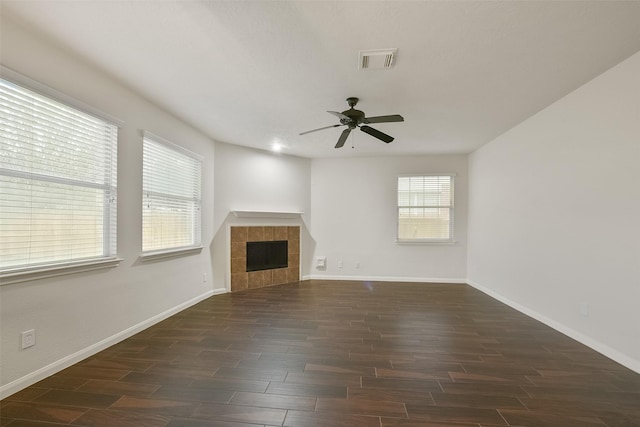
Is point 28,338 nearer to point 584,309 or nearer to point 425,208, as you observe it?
point 584,309

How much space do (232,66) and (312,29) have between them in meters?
0.86

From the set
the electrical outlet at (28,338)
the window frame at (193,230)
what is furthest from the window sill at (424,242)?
the electrical outlet at (28,338)

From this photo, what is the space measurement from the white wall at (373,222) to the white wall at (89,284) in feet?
9.76

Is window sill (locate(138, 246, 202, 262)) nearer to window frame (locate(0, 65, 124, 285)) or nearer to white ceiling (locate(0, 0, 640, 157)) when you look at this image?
window frame (locate(0, 65, 124, 285))

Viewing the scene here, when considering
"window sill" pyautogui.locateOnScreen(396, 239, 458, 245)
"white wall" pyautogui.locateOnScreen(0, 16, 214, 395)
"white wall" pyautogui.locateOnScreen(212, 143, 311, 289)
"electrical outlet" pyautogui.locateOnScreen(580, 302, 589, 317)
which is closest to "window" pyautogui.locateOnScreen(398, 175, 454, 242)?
"window sill" pyautogui.locateOnScreen(396, 239, 458, 245)

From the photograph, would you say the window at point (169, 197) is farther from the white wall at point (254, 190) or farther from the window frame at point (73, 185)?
the white wall at point (254, 190)

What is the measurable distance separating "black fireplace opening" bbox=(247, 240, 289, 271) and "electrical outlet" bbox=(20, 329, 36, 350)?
3.18m

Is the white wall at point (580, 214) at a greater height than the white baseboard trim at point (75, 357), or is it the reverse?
the white wall at point (580, 214)

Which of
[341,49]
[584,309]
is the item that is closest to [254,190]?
[341,49]

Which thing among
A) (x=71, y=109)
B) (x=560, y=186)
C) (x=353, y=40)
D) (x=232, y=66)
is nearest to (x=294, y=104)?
(x=232, y=66)

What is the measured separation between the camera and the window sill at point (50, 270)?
1920mm

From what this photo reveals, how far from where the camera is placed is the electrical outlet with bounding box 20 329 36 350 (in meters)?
2.00

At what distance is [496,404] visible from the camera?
1.85 meters

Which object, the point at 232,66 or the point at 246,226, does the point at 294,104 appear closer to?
the point at 232,66
